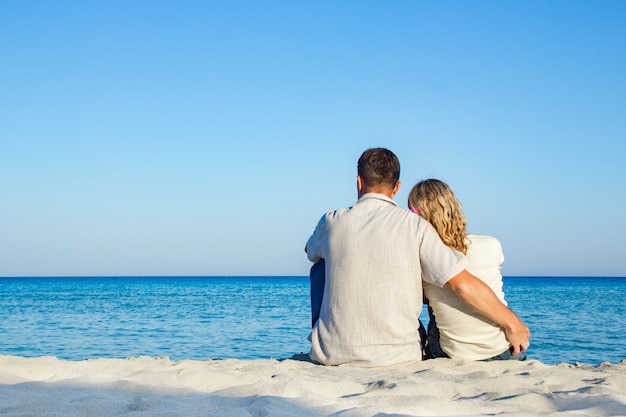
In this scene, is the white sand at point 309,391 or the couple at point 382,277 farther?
the couple at point 382,277

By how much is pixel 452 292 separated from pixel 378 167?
2.96ft

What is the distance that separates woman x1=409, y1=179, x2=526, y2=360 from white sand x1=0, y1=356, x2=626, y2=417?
16 centimetres

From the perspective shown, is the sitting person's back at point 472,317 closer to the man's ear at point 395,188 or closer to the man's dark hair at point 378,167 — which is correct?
the man's ear at point 395,188

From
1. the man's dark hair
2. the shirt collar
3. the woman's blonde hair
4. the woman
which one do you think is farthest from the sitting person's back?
the man's dark hair

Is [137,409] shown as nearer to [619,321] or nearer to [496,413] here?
[496,413]

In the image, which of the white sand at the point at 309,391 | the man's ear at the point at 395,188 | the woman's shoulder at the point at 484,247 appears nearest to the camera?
the white sand at the point at 309,391

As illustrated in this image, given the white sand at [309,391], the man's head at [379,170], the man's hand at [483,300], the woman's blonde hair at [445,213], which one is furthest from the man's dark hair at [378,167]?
the white sand at [309,391]

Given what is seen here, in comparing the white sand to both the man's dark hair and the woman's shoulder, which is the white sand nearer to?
the woman's shoulder

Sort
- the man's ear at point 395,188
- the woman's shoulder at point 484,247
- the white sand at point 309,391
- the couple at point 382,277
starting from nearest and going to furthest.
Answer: the white sand at point 309,391 < the couple at point 382,277 < the man's ear at point 395,188 < the woman's shoulder at point 484,247

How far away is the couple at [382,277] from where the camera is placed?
3.50m

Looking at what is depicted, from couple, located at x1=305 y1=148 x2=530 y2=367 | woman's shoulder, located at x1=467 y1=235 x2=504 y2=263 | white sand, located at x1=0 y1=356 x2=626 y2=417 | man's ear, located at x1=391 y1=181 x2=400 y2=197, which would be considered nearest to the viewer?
white sand, located at x1=0 y1=356 x2=626 y2=417

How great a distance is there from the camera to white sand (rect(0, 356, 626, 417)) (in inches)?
94.7

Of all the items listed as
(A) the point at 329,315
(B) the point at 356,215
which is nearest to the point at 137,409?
(A) the point at 329,315

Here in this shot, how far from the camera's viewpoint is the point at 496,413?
7.82ft
